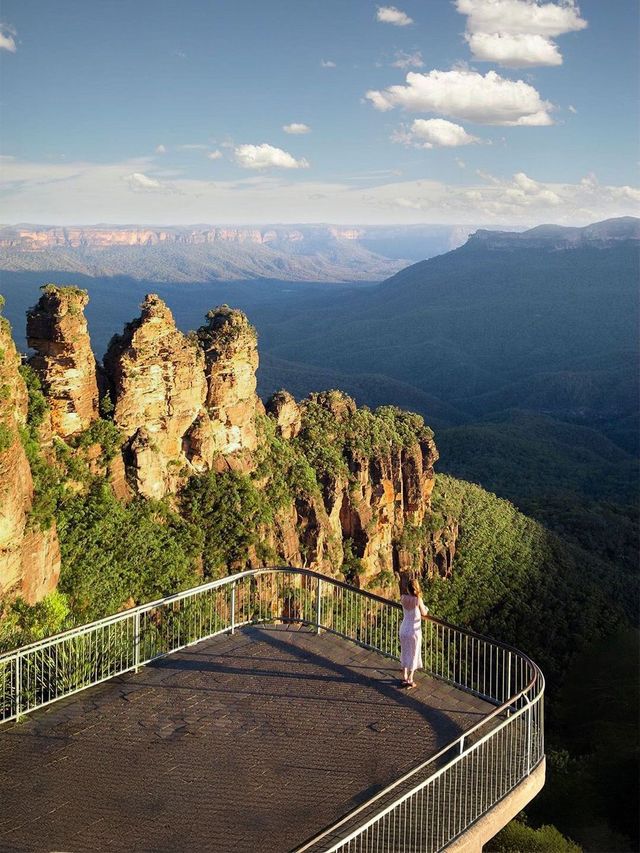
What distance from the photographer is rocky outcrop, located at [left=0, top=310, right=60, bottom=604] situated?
77.4 ft

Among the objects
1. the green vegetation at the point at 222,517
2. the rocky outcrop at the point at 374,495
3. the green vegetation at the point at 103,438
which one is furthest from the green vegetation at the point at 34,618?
the rocky outcrop at the point at 374,495

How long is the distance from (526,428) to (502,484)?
96.8ft

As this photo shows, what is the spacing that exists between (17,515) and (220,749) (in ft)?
46.6

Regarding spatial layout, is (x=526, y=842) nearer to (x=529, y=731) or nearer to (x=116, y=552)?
(x=529, y=731)

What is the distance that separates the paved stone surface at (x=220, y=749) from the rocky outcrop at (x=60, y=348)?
57.6 feet

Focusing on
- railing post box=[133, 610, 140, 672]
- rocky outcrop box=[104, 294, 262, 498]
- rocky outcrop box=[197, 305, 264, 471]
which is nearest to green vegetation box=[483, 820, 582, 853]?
railing post box=[133, 610, 140, 672]

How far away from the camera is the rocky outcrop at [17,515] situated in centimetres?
2359

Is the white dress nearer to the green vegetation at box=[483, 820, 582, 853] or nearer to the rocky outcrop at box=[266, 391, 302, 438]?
the green vegetation at box=[483, 820, 582, 853]

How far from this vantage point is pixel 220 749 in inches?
482

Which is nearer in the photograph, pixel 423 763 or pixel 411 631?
pixel 423 763

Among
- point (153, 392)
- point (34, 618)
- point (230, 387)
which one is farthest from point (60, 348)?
point (34, 618)

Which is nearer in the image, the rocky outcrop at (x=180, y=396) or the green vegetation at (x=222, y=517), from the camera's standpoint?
the rocky outcrop at (x=180, y=396)

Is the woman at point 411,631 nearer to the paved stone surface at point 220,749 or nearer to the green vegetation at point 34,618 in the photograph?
the paved stone surface at point 220,749

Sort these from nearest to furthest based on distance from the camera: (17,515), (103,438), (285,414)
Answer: (17,515)
(103,438)
(285,414)
